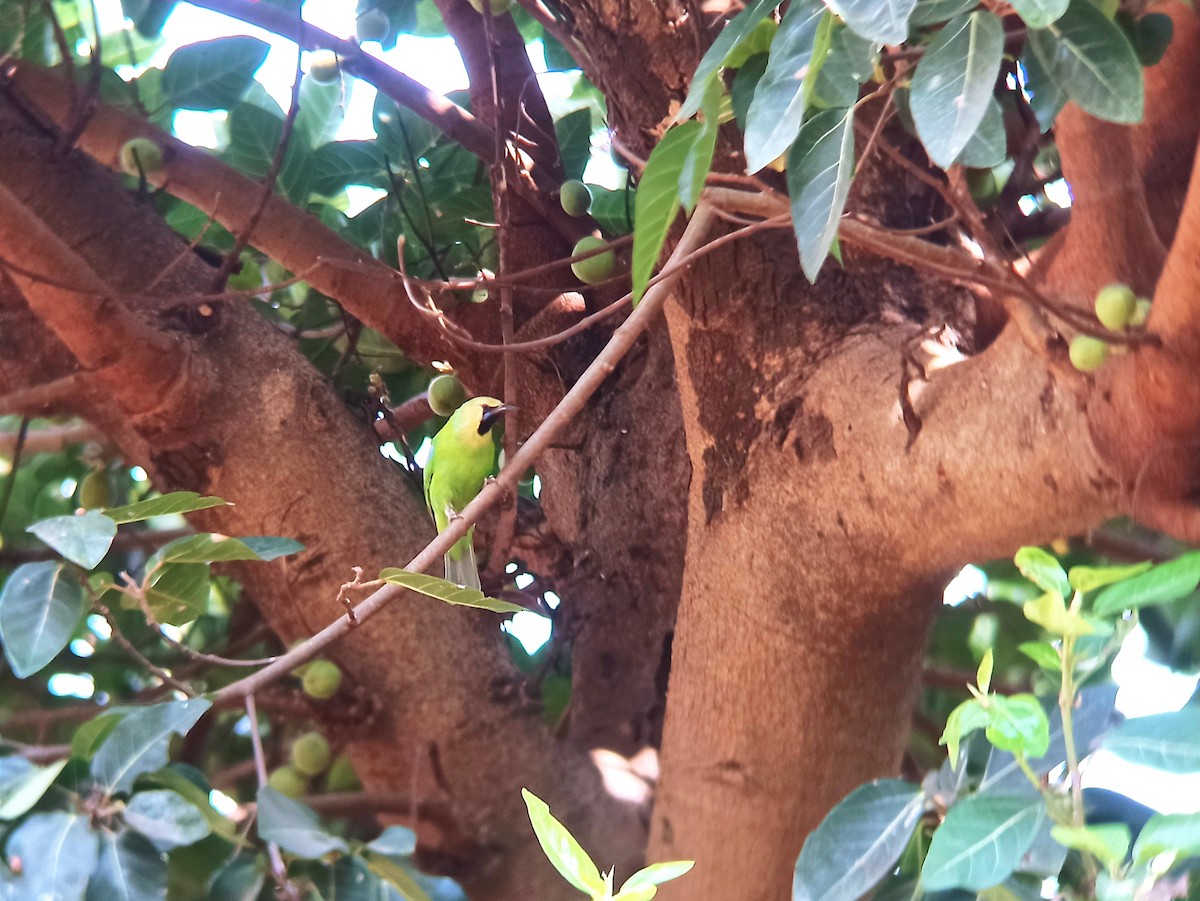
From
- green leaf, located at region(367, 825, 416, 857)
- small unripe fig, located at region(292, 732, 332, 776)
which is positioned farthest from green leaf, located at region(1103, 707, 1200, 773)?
small unripe fig, located at region(292, 732, 332, 776)

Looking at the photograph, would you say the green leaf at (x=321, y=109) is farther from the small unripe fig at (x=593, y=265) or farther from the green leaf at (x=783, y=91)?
the green leaf at (x=783, y=91)

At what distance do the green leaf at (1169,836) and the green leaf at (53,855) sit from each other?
835 millimetres

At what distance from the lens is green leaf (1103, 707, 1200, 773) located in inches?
26.4

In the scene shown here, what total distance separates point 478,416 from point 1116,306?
1.36 metres

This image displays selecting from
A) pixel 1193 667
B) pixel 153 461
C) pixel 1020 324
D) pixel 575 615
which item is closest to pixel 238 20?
pixel 153 461

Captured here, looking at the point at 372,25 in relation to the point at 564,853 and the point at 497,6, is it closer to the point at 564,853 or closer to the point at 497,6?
the point at 497,6

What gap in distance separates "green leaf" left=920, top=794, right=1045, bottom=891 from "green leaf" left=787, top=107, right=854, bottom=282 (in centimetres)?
42

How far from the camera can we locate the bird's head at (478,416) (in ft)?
6.48

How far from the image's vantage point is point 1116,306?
91 cm

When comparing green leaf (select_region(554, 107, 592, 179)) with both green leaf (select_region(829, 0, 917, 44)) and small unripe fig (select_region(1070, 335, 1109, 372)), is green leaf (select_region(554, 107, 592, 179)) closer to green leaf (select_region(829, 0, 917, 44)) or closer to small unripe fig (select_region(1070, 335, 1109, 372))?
small unripe fig (select_region(1070, 335, 1109, 372))

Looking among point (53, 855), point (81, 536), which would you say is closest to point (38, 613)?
point (81, 536)

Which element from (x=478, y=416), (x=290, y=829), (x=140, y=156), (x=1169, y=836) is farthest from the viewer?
(x=478, y=416)

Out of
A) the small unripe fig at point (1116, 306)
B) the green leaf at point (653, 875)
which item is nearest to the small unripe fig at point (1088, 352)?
the small unripe fig at point (1116, 306)

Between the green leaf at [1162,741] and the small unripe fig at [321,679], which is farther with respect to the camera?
the small unripe fig at [321,679]
